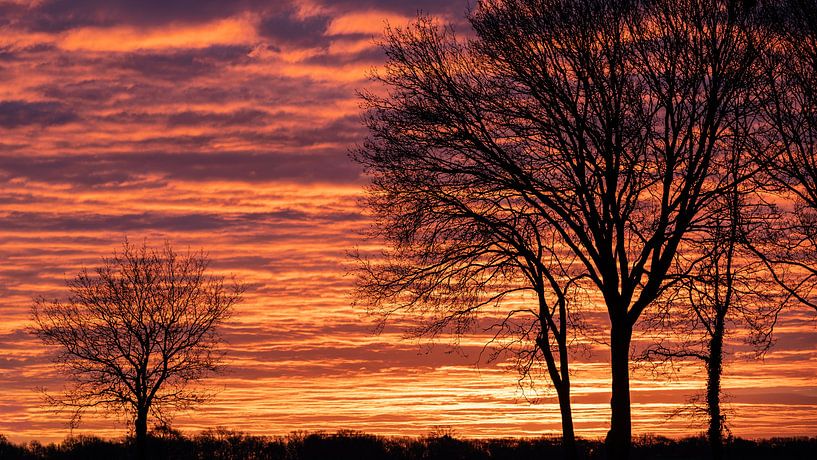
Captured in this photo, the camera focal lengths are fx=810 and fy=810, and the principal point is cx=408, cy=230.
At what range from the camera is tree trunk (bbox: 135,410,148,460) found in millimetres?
31594

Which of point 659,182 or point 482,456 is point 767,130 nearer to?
point 659,182

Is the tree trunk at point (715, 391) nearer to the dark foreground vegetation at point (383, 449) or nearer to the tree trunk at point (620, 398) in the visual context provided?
the dark foreground vegetation at point (383, 449)

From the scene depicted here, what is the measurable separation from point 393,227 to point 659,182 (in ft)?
26.4

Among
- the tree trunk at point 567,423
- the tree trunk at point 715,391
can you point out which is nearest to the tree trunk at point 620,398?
the tree trunk at point 567,423

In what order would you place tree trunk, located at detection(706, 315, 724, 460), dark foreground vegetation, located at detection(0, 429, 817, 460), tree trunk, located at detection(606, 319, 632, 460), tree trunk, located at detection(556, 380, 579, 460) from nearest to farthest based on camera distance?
1. tree trunk, located at detection(606, 319, 632, 460)
2. tree trunk, located at detection(556, 380, 579, 460)
3. tree trunk, located at detection(706, 315, 724, 460)
4. dark foreground vegetation, located at detection(0, 429, 817, 460)

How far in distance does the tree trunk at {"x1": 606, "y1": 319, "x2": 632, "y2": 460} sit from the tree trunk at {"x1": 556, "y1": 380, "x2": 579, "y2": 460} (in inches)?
84.4

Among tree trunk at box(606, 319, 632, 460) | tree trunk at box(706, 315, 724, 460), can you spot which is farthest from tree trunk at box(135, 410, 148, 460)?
tree trunk at box(706, 315, 724, 460)

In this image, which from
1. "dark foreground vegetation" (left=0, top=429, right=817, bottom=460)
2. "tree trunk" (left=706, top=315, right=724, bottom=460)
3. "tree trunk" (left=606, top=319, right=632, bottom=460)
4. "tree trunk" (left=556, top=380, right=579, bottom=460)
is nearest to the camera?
"tree trunk" (left=606, top=319, right=632, bottom=460)

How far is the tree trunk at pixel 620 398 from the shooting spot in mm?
22016

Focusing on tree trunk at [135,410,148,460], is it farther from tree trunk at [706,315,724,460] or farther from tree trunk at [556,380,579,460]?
tree trunk at [706,315,724,460]

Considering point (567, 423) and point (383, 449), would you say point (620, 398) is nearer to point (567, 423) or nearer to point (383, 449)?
point (567, 423)

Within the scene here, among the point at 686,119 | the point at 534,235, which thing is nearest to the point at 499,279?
the point at 534,235

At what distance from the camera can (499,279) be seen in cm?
2588

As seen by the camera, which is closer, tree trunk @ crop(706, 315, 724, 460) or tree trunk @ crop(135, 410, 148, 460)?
tree trunk @ crop(706, 315, 724, 460)
